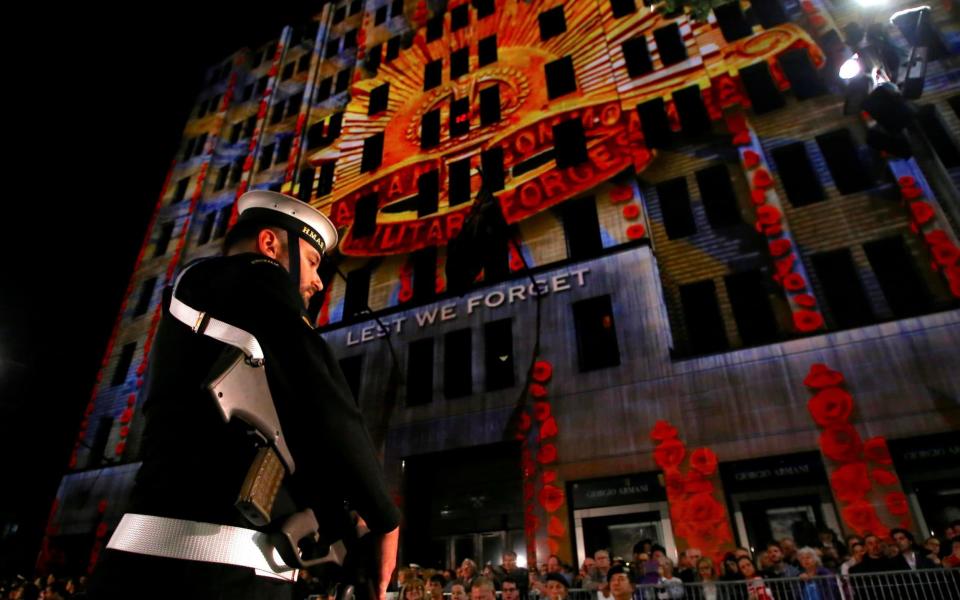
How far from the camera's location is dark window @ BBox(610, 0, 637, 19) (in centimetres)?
2284

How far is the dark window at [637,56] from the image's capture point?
2138cm

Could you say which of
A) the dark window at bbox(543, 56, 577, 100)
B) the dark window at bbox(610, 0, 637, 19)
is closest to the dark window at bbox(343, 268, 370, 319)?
the dark window at bbox(543, 56, 577, 100)

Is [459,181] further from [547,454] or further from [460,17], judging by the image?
[547,454]

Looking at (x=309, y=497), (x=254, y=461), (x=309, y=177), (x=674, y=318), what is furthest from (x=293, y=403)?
(x=309, y=177)

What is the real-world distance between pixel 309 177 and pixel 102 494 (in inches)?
741

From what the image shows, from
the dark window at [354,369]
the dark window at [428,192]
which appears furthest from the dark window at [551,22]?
the dark window at [354,369]

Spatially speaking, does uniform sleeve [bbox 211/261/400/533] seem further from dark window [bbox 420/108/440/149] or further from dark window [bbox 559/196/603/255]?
dark window [bbox 420/108/440/149]

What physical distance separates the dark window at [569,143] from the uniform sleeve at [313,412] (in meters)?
19.9

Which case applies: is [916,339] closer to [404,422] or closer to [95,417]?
[404,422]

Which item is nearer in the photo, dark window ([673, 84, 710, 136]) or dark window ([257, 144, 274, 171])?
dark window ([673, 84, 710, 136])

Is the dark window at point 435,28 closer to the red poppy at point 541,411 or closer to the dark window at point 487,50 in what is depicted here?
the dark window at point 487,50

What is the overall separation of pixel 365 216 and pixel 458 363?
9.31m

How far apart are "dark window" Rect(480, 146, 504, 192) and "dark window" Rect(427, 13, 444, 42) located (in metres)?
10.0

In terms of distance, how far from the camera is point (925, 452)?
13055 mm
